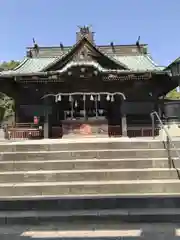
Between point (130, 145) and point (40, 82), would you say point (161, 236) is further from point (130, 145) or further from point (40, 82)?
point (40, 82)

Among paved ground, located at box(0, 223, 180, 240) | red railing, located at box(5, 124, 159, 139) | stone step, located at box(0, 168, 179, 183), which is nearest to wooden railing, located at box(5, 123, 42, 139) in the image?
red railing, located at box(5, 124, 159, 139)

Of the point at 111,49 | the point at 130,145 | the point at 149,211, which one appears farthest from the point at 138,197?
the point at 111,49

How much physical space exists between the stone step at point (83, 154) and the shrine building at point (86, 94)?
6.77 metres

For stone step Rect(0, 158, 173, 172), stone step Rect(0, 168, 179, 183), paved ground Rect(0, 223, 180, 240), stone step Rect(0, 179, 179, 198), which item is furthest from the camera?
stone step Rect(0, 158, 173, 172)

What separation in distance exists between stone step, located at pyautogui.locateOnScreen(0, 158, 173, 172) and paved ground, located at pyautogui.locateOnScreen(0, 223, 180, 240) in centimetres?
231

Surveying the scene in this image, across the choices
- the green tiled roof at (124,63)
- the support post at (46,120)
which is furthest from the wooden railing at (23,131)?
the green tiled roof at (124,63)

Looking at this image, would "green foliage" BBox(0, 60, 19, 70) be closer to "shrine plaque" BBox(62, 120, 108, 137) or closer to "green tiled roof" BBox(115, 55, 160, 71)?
"green tiled roof" BBox(115, 55, 160, 71)

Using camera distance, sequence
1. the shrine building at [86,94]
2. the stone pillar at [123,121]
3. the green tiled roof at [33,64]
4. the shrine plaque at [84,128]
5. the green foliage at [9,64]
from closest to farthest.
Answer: the shrine building at [86,94] → the shrine plaque at [84,128] → the stone pillar at [123,121] → the green tiled roof at [33,64] → the green foliage at [9,64]

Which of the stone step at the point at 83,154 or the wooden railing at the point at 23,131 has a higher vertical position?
the wooden railing at the point at 23,131

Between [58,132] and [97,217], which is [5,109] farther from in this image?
[97,217]

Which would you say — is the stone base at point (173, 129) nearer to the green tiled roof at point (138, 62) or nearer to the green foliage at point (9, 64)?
the green tiled roof at point (138, 62)

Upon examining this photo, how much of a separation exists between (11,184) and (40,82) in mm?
8942

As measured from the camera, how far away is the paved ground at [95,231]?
473 cm

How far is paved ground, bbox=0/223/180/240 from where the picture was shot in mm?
4730
